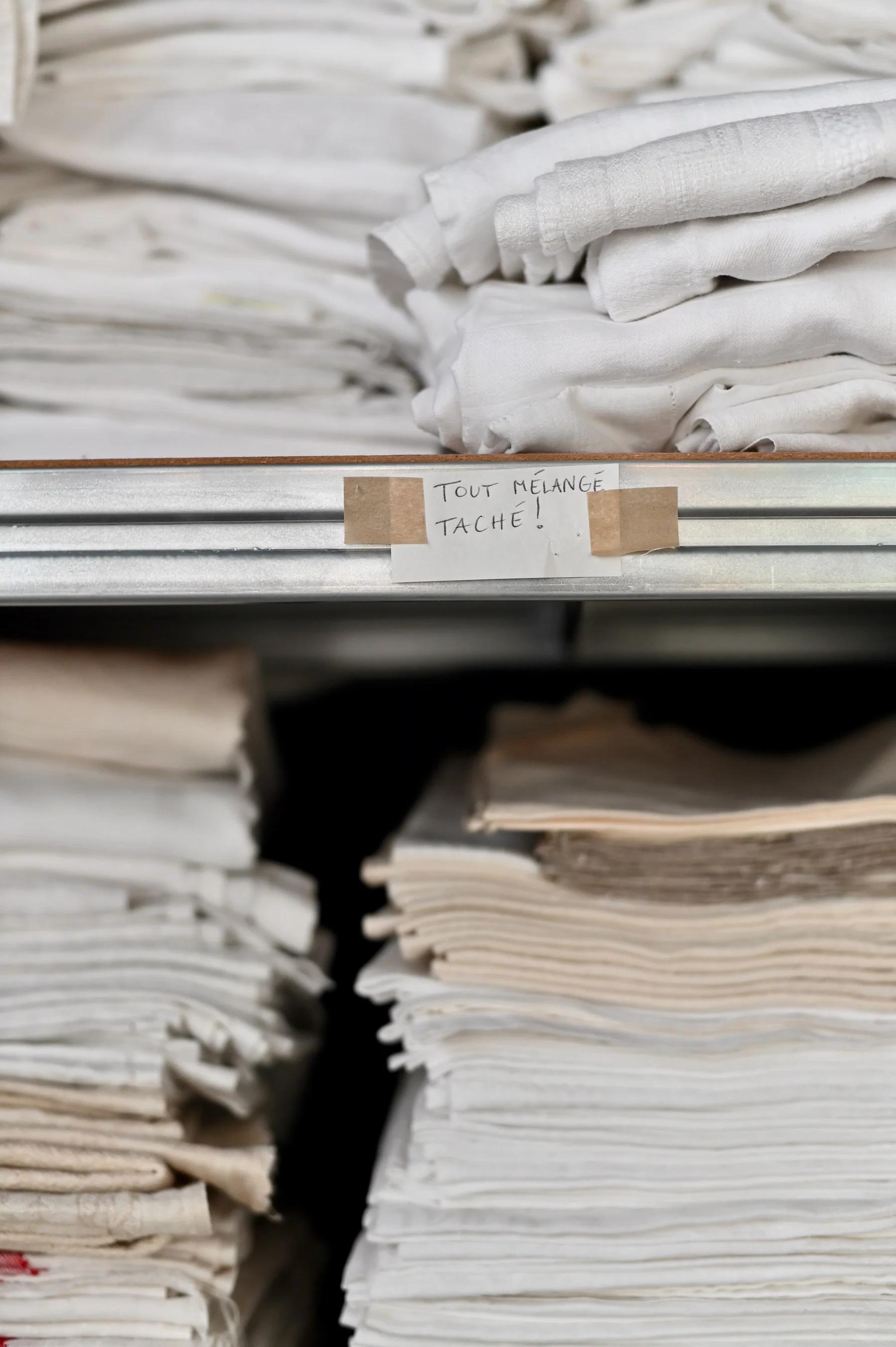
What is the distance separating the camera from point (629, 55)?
0.86 metres

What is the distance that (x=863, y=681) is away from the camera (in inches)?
48.0

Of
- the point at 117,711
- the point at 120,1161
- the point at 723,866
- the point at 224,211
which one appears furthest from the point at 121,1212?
the point at 224,211

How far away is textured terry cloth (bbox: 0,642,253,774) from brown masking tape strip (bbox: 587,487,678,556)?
0.29m

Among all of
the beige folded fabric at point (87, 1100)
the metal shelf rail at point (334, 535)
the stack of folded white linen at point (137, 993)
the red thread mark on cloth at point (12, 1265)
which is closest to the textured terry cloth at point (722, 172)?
the metal shelf rail at point (334, 535)

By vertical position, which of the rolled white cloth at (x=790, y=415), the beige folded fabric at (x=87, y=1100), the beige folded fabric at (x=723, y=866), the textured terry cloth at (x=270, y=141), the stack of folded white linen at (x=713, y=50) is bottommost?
the beige folded fabric at (x=87, y=1100)

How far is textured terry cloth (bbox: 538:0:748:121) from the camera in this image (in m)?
0.86

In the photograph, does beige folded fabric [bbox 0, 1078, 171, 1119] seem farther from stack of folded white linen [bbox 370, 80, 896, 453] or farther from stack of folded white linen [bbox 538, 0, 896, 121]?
stack of folded white linen [bbox 538, 0, 896, 121]

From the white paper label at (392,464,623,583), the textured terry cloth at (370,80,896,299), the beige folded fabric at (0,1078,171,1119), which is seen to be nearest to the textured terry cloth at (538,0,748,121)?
the textured terry cloth at (370,80,896,299)

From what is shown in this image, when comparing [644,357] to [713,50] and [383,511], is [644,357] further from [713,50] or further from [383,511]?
[713,50]

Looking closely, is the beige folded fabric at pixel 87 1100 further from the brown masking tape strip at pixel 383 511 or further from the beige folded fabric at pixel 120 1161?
the brown masking tape strip at pixel 383 511

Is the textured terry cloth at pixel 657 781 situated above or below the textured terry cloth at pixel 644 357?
below

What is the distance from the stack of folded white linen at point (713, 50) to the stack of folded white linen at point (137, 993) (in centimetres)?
50

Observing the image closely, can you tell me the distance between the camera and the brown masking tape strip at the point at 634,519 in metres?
0.55

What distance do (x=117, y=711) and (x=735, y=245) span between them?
0.45 meters
